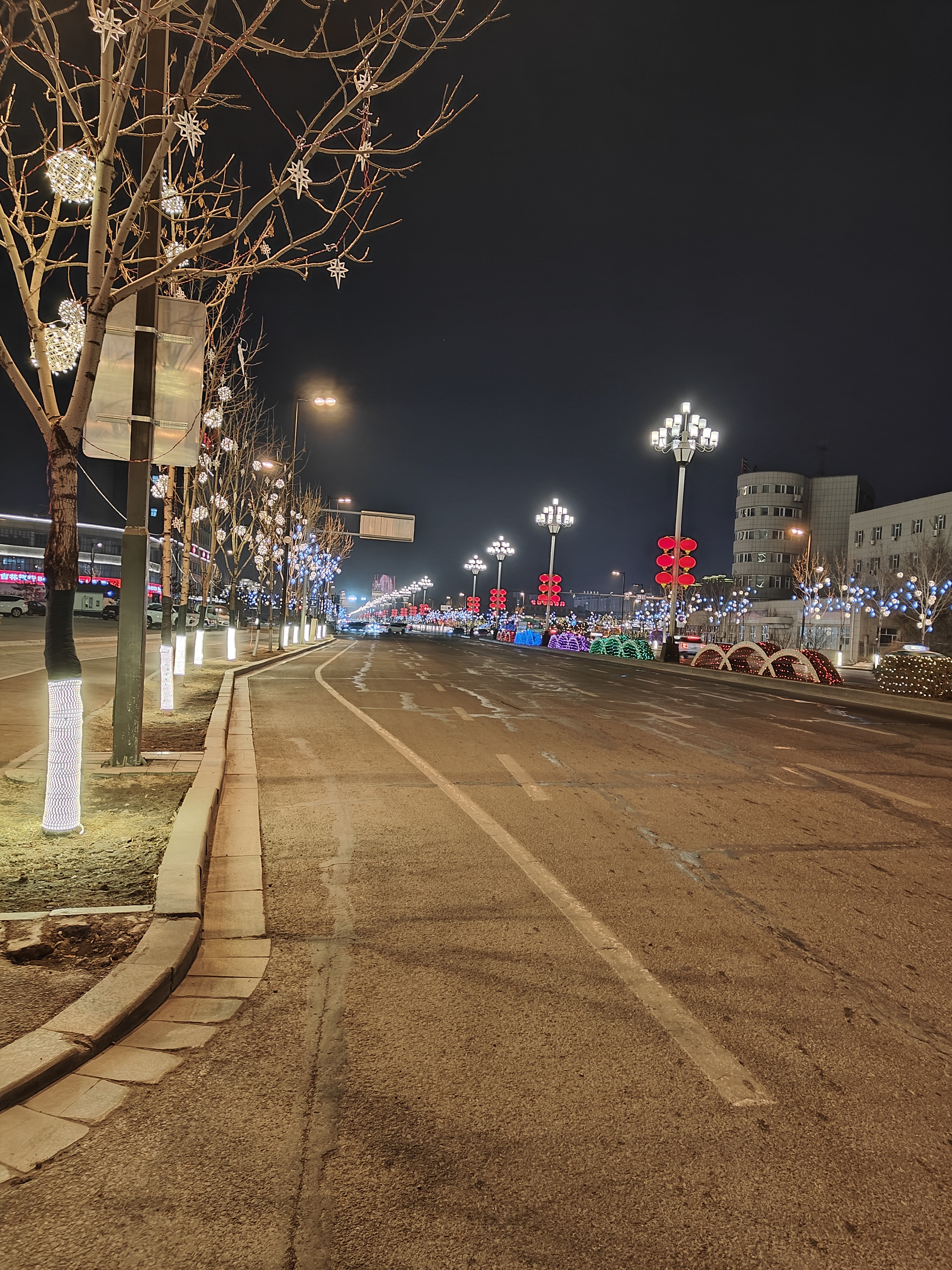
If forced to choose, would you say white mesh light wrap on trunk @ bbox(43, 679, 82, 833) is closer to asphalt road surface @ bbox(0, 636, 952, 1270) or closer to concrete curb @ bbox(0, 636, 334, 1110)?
concrete curb @ bbox(0, 636, 334, 1110)

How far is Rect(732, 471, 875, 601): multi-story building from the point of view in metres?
115

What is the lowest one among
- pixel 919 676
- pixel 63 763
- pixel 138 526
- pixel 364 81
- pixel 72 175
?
pixel 919 676

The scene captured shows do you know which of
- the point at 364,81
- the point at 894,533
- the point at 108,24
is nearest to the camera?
the point at 108,24

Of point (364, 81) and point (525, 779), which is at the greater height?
point (364, 81)

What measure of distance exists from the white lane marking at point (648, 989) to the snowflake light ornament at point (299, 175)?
552 centimetres

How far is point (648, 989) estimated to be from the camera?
3.93 m

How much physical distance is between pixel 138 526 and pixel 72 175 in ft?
10.8

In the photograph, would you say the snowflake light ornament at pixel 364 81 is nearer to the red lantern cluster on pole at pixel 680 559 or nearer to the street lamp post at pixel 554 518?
the red lantern cluster on pole at pixel 680 559

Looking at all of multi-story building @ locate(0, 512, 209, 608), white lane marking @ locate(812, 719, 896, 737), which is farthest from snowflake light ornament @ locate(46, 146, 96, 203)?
multi-story building @ locate(0, 512, 209, 608)

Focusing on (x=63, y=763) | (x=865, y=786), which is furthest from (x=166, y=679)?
(x=865, y=786)

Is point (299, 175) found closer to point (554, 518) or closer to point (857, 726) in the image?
point (857, 726)

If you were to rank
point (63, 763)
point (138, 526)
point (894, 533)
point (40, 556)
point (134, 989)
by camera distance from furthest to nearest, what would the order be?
point (40, 556)
point (894, 533)
point (138, 526)
point (63, 763)
point (134, 989)

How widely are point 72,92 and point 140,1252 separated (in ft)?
24.2

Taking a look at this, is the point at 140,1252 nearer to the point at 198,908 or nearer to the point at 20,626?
the point at 198,908
